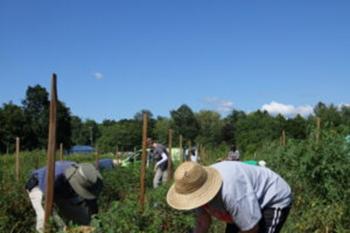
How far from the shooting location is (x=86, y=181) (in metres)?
4.89

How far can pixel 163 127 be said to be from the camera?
9638 cm

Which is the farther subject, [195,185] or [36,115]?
[36,115]

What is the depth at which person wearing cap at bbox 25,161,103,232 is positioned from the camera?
16.2 feet

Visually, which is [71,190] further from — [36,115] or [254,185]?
[36,115]

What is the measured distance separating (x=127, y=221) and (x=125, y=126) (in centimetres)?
7462

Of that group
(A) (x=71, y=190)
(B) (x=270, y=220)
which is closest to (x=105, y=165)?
(A) (x=71, y=190)

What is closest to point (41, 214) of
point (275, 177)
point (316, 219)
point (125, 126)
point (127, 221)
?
point (127, 221)

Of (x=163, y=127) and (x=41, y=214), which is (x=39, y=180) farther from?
(x=163, y=127)

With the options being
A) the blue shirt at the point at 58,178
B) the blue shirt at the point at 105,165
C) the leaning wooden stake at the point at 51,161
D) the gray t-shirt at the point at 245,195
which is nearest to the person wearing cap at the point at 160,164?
the blue shirt at the point at 105,165

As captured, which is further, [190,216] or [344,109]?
[344,109]

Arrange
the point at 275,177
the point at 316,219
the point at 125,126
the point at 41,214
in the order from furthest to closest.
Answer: the point at 125,126
the point at 316,219
the point at 41,214
the point at 275,177

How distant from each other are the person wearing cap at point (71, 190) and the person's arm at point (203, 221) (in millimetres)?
1485

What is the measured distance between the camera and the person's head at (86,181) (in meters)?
4.89

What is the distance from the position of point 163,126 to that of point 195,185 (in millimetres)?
94450
